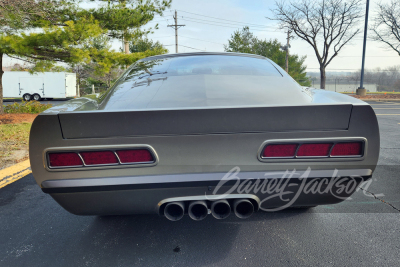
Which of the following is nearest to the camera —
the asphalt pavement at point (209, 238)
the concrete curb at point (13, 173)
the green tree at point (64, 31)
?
the asphalt pavement at point (209, 238)

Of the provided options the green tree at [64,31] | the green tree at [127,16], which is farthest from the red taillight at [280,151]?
the green tree at [127,16]

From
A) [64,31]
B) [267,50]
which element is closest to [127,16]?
[64,31]

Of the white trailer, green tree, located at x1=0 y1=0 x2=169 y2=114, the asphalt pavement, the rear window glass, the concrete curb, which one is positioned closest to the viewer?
the asphalt pavement

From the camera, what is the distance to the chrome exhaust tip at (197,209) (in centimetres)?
183

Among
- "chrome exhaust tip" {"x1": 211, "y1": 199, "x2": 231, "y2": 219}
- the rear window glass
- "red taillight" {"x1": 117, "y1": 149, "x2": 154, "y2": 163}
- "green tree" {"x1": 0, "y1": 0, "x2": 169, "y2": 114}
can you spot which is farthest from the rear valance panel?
"green tree" {"x1": 0, "y1": 0, "x2": 169, "y2": 114}

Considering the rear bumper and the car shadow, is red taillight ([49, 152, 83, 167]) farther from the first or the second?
the car shadow

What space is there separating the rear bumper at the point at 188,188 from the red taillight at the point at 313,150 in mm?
112

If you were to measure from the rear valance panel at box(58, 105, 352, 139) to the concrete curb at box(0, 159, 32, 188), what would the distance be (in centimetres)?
296

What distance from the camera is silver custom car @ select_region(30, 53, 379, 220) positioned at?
1.71 meters

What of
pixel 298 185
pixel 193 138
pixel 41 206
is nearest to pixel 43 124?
pixel 193 138

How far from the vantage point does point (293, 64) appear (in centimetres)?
4919

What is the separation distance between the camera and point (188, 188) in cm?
179

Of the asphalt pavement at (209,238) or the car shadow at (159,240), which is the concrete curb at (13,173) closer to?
the asphalt pavement at (209,238)

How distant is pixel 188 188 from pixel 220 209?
0.27 meters
